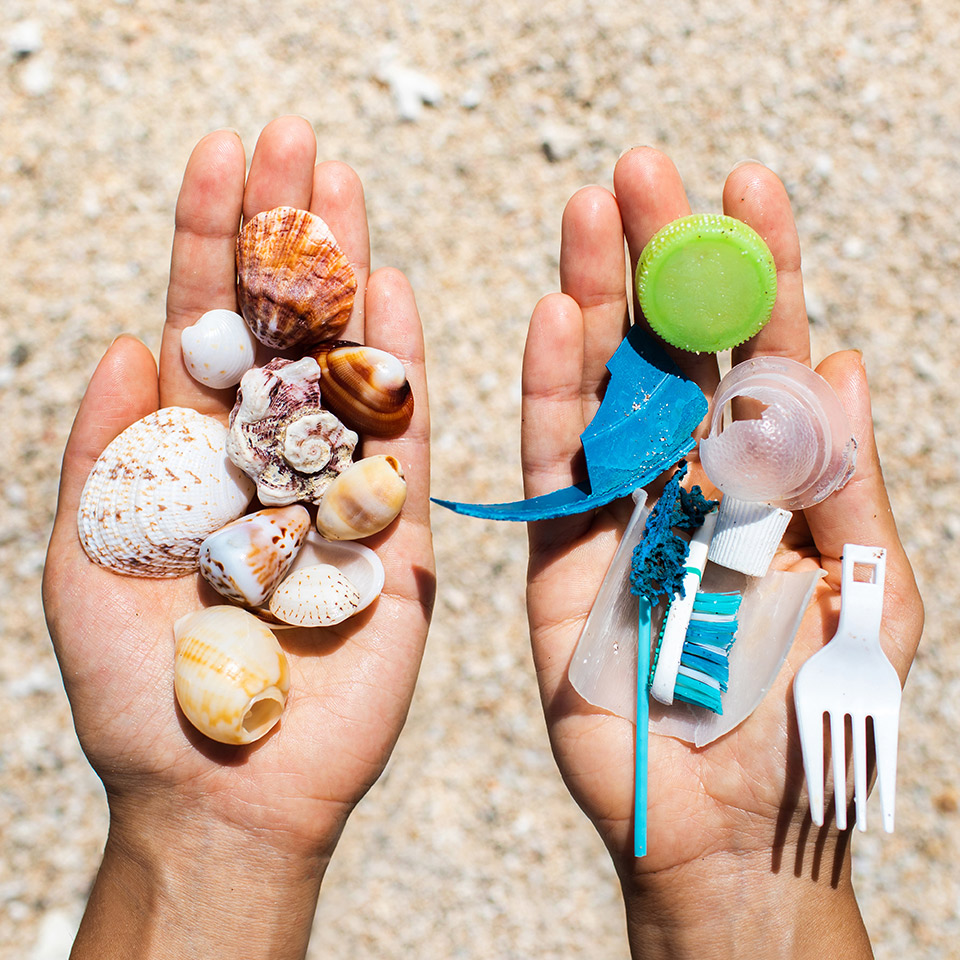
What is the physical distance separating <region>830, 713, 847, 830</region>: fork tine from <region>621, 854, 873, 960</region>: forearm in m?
0.20

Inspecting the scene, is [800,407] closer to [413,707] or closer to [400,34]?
[413,707]

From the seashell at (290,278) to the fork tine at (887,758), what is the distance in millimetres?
1692

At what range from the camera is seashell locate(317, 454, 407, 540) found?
2154 millimetres

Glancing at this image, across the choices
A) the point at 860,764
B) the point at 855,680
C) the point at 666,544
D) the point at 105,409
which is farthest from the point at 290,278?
the point at 860,764

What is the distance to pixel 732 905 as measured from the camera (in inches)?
78.1

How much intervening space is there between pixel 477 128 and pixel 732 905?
2.76 metres

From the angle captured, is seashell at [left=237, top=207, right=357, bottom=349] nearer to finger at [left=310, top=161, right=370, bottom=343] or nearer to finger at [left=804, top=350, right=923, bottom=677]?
finger at [left=310, top=161, right=370, bottom=343]

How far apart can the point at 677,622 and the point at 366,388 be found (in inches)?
38.3

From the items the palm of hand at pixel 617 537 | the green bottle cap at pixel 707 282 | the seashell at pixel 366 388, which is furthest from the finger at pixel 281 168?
the green bottle cap at pixel 707 282

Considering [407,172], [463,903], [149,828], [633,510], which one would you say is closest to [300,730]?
[149,828]

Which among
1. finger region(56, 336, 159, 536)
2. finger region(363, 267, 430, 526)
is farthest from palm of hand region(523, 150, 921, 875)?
finger region(56, 336, 159, 536)

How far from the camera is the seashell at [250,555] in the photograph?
6.94 ft

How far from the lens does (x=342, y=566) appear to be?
2.31 meters

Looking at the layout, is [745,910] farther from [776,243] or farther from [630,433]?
[776,243]
